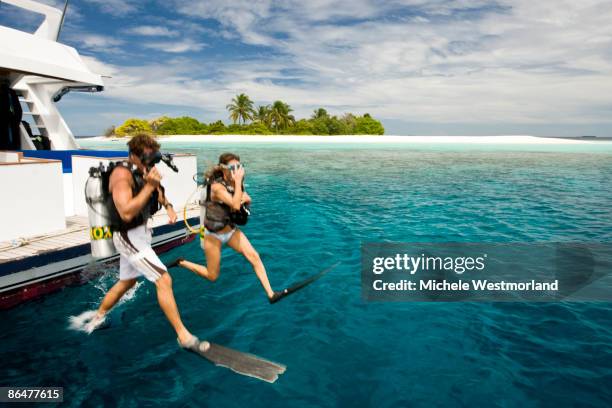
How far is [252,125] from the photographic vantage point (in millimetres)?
94625

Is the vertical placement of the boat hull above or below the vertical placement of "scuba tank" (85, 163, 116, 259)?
below

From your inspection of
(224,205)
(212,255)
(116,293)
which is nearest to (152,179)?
(224,205)

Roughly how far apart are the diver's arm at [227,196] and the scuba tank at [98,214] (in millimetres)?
1403

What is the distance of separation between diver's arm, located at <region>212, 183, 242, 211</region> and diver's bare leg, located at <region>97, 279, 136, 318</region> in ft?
5.35

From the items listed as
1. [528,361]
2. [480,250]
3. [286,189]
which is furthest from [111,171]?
[286,189]

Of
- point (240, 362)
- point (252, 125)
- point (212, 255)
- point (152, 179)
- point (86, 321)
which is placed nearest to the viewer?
point (152, 179)

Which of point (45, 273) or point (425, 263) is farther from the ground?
point (45, 273)

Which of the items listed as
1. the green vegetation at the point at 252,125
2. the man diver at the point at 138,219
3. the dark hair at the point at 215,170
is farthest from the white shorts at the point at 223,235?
the green vegetation at the point at 252,125

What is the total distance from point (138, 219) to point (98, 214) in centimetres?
61

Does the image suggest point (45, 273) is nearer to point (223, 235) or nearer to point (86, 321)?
point (86, 321)

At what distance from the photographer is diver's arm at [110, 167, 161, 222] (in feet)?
14.3

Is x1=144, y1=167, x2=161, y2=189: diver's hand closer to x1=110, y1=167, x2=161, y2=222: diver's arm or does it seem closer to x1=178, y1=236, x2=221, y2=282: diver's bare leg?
x1=110, y1=167, x2=161, y2=222: diver's arm

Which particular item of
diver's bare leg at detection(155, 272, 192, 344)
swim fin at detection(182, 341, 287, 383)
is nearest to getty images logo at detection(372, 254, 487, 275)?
swim fin at detection(182, 341, 287, 383)

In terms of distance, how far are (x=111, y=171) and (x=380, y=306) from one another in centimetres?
488
